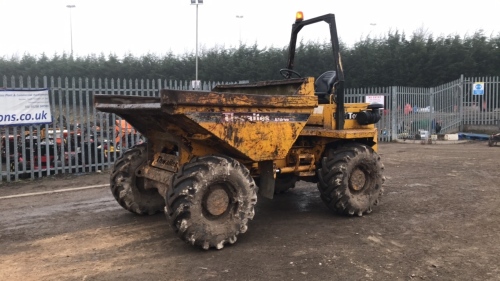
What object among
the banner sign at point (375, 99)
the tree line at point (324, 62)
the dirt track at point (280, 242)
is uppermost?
the tree line at point (324, 62)

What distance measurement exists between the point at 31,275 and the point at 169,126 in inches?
77.2

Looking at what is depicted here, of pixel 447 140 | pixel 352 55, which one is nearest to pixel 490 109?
pixel 447 140

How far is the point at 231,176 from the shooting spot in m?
4.95

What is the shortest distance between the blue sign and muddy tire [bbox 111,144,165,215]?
1747cm

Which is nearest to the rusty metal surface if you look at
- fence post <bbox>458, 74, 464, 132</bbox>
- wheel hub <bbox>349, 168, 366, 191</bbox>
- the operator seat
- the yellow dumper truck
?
the yellow dumper truck

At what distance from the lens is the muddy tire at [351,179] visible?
237 inches

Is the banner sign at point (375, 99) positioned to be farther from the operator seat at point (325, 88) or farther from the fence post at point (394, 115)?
the operator seat at point (325, 88)

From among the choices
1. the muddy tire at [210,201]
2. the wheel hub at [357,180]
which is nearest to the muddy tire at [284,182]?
the wheel hub at [357,180]

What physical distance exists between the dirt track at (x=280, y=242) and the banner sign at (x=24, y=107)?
8.27 feet

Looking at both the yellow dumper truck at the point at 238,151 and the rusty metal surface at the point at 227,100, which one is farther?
the yellow dumper truck at the point at 238,151

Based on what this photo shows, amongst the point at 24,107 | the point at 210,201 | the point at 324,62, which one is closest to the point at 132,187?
the point at 210,201

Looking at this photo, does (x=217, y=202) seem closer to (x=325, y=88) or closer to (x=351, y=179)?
(x=351, y=179)

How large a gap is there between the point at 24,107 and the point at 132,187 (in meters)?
5.04

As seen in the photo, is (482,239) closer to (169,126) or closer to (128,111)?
(169,126)
